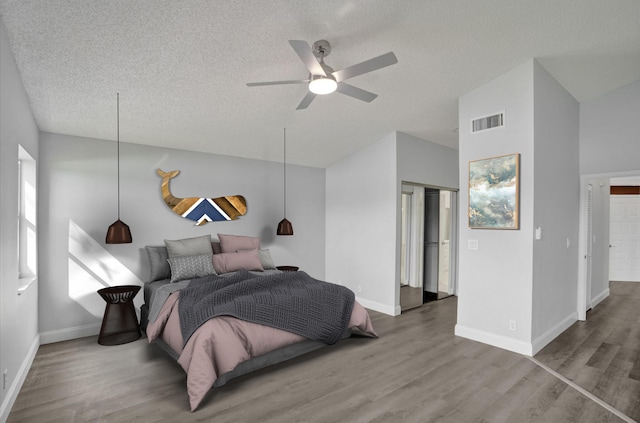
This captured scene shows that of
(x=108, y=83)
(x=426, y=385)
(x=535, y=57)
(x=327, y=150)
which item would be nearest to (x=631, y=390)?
(x=426, y=385)

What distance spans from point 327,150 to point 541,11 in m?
3.22

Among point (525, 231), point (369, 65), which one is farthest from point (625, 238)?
point (369, 65)

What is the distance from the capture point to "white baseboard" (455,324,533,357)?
11.1ft

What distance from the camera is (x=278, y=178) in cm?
562

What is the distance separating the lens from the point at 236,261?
4438 mm

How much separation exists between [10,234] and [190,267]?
176 centimetres

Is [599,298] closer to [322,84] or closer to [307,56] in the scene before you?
[322,84]

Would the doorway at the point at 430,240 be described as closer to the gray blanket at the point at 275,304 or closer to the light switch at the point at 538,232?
the light switch at the point at 538,232

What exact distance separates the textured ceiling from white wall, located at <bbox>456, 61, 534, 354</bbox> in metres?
0.21

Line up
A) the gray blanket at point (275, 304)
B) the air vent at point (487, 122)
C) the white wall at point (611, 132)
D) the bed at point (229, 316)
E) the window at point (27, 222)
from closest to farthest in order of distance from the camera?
the bed at point (229, 316)
the gray blanket at point (275, 304)
the window at point (27, 222)
the air vent at point (487, 122)
the white wall at point (611, 132)

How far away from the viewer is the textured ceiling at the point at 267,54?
2.34 metres

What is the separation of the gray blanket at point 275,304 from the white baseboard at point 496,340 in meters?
1.41

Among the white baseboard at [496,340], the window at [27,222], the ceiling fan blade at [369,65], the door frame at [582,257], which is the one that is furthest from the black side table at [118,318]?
the door frame at [582,257]

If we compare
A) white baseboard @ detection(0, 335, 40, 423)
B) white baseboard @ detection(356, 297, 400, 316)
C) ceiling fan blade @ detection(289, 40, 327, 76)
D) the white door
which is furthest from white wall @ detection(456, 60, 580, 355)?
the white door
